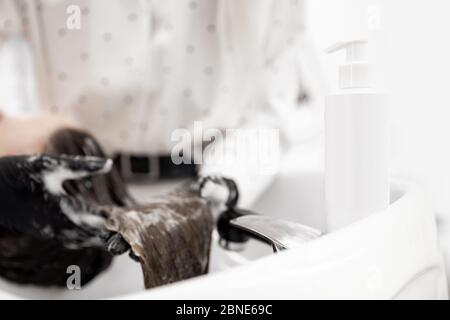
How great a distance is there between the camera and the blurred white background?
0.44 metres

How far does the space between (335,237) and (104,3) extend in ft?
1.52

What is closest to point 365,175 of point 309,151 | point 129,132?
point 309,151

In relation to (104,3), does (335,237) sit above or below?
below

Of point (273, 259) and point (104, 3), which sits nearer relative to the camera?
point (273, 259)

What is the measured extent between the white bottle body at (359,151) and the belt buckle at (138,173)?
389 mm

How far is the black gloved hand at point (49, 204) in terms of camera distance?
27cm

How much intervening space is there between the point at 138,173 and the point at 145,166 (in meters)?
0.02

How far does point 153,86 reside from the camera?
0.56 metres

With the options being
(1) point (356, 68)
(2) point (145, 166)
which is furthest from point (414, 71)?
(2) point (145, 166)

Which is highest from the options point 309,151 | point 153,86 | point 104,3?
point 104,3

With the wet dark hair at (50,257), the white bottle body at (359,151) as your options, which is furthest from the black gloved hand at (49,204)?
the white bottle body at (359,151)

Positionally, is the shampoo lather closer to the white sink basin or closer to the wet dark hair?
the white sink basin
